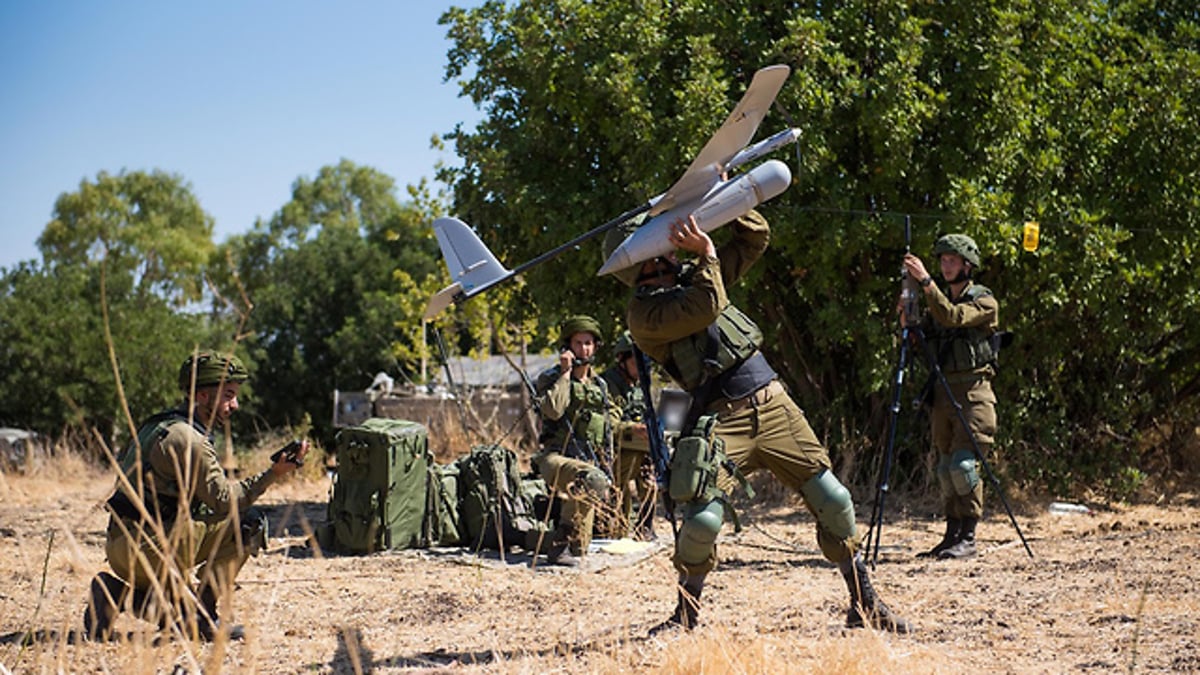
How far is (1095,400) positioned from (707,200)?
6.61 m

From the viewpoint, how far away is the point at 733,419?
16.3ft

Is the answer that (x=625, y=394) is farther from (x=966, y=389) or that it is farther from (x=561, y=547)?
(x=966, y=389)

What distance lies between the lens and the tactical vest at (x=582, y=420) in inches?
307

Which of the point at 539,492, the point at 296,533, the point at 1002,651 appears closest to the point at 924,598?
the point at 1002,651

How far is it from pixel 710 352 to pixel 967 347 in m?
3.16

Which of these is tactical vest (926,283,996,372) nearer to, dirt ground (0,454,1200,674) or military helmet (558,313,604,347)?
→ dirt ground (0,454,1200,674)

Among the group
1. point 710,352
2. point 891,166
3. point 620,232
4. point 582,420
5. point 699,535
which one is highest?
point 891,166

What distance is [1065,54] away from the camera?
995 cm

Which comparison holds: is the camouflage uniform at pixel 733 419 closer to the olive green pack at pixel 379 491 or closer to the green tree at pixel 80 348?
the olive green pack at pixel 379 491

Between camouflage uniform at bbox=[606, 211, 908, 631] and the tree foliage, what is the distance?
4.41 metres

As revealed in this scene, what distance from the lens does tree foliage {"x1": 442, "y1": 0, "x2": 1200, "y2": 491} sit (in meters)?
9.30

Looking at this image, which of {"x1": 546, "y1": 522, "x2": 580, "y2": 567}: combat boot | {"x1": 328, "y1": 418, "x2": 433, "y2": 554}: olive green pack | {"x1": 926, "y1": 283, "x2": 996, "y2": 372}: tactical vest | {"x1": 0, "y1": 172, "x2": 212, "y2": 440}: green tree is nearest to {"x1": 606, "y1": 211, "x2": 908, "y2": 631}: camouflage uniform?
{"x1": 546, "y1": 522, "x2": 580, "y2": 567}: combat boot

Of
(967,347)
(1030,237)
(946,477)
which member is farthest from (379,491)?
(1030,237)

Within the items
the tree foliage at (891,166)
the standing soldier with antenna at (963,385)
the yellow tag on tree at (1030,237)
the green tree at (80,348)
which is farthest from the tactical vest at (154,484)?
the green tree at (80,348)
